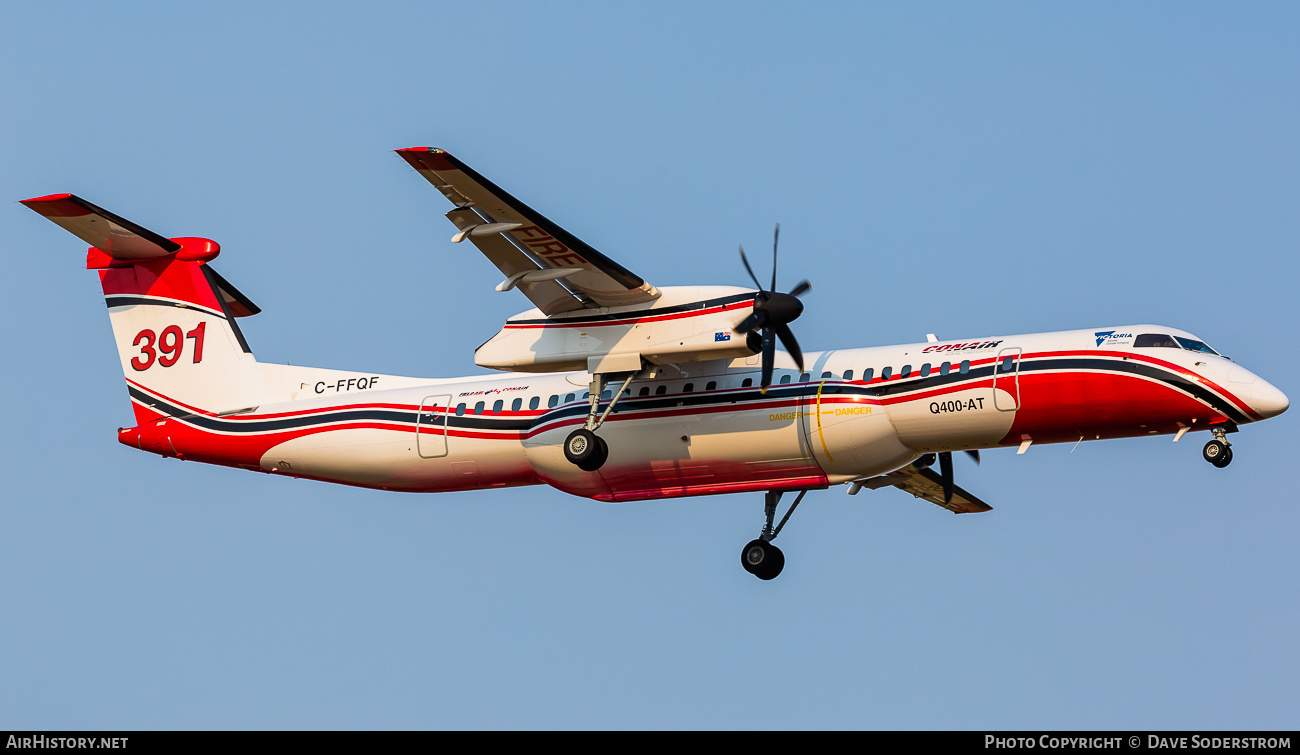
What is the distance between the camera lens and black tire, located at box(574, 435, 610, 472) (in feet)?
69.5

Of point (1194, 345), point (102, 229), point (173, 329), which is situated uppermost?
point (102, 229)

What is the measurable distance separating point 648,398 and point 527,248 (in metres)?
2.99

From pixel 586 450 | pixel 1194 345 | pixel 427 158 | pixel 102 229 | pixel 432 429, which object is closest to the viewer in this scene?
pixel 427 158

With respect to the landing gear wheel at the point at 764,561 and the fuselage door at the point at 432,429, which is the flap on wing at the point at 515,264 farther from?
the landing gear wheel at the point at 764,561

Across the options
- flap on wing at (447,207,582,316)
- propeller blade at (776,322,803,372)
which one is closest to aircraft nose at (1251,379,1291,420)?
propeller blade at (776,322,803,372)

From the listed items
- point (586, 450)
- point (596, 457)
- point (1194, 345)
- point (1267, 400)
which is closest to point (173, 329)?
point (586, 450)

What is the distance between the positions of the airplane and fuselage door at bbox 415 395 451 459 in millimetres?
35

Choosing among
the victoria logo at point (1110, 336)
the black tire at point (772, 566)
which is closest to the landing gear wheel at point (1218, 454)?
the victoria logo at point (1110, 336)

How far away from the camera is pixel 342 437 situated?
76.7 feet

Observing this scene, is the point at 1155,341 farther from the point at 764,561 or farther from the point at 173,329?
the point at 173,329

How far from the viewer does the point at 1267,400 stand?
19172 millimetres

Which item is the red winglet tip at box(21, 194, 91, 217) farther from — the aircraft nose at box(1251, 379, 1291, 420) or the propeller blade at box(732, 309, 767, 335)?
the aircraft nose at box(1251, 379, 1291, 420)

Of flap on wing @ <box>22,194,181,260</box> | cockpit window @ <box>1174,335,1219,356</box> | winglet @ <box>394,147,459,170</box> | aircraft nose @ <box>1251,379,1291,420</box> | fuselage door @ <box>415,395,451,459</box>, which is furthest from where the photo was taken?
fuselage door @ <box>415,395,451,459</box>
